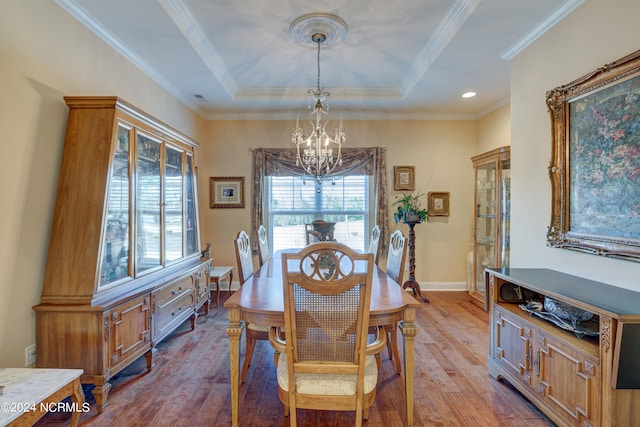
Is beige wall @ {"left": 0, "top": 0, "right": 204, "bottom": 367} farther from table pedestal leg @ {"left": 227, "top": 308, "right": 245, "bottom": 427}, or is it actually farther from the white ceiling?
table pedestal leg @ {"left": 227, "top": 308, "right": 245, "bottom": 427}

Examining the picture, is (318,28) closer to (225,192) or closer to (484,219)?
(225,192)

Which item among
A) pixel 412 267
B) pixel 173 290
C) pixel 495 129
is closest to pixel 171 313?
pixel 173 290

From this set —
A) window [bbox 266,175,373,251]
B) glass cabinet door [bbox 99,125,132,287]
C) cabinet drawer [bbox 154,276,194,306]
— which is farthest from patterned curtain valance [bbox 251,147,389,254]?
glass cabinet door [bbox 99,125,132,287]

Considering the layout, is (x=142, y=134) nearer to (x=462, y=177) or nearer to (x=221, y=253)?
(x=221, y=253)

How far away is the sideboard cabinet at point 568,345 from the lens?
4.53 ft

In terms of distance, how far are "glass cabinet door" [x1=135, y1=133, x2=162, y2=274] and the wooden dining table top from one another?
38.2 inches

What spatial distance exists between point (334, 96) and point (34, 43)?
3.06 metres

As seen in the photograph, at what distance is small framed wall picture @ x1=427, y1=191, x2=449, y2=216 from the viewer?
4.72m

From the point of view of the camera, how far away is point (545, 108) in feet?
7.96

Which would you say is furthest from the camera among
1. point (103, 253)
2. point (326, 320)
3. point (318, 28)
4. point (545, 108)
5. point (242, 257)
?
point (318, 28)

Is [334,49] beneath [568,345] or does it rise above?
above

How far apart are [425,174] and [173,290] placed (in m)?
3.84

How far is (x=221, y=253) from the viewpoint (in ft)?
15.5

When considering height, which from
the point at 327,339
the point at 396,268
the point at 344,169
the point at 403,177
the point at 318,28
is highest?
the point at 318,28
